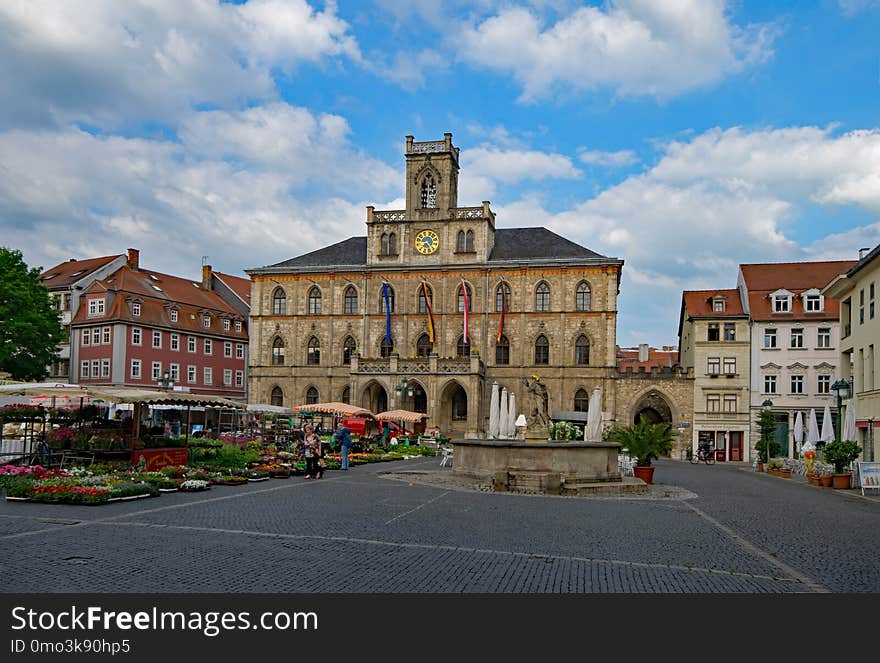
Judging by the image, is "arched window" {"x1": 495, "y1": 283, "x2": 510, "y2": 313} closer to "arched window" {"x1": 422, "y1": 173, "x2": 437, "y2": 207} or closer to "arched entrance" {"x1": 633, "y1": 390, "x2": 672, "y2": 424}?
"arched window" {"x1": 422, "y1": 173, "x2": 437, "y2": 207}

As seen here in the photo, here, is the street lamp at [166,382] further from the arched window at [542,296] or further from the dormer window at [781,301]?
the dormer window at [781,301]

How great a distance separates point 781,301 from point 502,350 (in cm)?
2055

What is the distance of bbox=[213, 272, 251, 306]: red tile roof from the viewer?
269 feet

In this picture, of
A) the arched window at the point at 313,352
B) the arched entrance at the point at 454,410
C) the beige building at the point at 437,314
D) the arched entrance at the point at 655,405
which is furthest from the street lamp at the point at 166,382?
the arched entrance at the point at 655,405

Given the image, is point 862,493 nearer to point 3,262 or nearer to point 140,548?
point 140,548

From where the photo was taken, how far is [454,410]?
218 ft

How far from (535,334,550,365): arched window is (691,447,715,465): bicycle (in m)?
13.3

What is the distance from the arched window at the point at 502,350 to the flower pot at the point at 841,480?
3819 cm

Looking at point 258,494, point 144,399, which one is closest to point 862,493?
point 258,494

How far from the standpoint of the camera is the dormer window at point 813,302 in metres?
58.3

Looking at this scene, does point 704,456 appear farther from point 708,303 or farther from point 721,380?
point 708,303

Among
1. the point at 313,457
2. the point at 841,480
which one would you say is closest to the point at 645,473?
the point at 841,480

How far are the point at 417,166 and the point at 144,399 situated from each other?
4799 centimetres

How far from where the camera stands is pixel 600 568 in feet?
37.9
